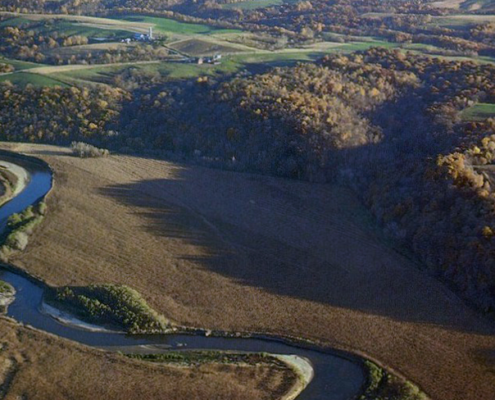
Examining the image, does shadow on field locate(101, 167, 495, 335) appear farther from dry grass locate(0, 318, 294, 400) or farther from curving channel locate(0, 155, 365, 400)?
dry grass locate(0, 318, 294, 400)

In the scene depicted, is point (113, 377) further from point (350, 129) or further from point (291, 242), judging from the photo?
point (350, 129)

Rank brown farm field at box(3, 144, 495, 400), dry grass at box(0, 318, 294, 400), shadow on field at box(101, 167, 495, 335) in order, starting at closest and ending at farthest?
dry grass at box(0, 318, 294, 400) → brown farm field at box(3, 144, 495, 400) → shadow on field at box(101, 167, 495, 335)

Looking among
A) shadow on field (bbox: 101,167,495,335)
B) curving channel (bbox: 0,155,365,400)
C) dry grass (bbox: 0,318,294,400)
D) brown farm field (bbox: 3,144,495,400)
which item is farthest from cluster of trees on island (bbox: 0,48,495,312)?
dry grass (bbox: 0,318,294,400)

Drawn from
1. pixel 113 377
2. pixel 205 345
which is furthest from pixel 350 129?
pixel 113 377

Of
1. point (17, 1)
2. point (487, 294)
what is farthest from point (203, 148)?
point (17, 1)

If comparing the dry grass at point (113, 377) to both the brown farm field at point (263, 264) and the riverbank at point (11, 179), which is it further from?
the riverbank at point (11, 179)
